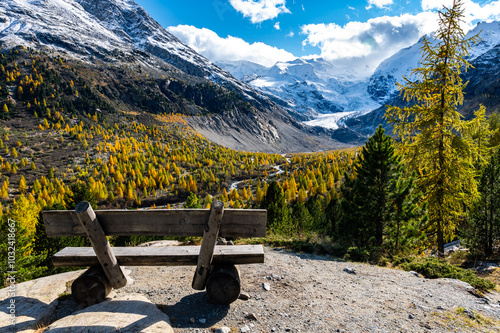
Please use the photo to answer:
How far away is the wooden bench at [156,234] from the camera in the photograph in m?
4.29

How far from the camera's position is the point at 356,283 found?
21.0ft

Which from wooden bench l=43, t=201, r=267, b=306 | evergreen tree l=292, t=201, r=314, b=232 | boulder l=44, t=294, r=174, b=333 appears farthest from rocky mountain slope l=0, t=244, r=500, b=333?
evergreen tree l=292, t=201, r=314, b=232

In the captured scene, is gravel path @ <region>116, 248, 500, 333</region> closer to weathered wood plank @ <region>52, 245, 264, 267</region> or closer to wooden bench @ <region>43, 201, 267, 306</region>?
wooden bench @ <region>43, 201, 267, 306</region>

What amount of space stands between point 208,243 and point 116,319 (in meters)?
1.76

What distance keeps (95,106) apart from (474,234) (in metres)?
201

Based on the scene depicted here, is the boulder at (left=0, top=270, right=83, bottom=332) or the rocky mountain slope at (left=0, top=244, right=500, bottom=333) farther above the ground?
the boulder at (left=0, top=270, right=83, bottom=332)

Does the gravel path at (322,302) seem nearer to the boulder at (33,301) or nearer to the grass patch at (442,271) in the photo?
the grass patch at (442,271)

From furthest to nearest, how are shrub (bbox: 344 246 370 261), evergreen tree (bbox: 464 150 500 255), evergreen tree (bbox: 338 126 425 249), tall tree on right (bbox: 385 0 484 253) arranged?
evergreen tree (bbox: 464 150 500 255) → evergreen tree (bbox: 338 126 425 249) → tall tree on right (bbox: 385 0 484 253) → shrub (bbox: 344 246 370 261)

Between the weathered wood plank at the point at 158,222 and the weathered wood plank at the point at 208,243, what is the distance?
0.17 metres

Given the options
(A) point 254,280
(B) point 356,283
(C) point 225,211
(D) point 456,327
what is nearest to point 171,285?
(A) point 254,280

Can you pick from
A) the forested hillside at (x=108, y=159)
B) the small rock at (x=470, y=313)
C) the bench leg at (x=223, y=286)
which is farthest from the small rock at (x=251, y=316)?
the forested hillside at (x=108, y=159)

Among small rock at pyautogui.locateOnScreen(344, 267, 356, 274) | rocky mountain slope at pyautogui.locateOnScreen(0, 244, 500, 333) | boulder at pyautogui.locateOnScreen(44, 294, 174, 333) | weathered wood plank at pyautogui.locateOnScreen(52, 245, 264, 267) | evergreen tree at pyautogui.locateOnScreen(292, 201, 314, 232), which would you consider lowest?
evergreen tree at pyautogui.locateOnScreen(292, 201, 314, 232)

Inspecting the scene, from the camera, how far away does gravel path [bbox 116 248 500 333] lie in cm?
427

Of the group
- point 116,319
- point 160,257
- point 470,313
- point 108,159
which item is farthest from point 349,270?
point 108,159
